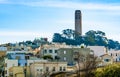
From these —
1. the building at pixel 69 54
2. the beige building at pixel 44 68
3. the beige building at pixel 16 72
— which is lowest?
the beige building at pixel 16 72

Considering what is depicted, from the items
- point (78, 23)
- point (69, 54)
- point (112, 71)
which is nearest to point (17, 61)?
point (69, 54)

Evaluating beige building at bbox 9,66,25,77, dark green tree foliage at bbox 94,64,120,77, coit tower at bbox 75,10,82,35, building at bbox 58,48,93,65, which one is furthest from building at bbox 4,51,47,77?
coit tower at bbox 75,10,82,35

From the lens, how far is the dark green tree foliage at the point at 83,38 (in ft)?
390

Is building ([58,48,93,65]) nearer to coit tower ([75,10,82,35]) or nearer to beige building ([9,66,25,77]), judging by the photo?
beige building ([9,66,25,77])

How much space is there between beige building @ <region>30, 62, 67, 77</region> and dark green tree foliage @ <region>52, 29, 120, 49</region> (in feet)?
159

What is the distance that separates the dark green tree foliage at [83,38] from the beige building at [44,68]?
48531mm

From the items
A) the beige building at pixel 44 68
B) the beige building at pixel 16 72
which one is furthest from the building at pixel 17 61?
the beige building at pixel 44 68

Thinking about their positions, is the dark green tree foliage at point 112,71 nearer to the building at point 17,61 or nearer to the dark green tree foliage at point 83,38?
the building at point 17,61

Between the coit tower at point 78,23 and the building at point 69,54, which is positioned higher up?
the coit tower at point 78,23

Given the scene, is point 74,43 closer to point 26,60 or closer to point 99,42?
point 99,42

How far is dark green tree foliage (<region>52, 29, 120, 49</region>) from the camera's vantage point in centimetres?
11881

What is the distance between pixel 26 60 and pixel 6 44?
99.5ft

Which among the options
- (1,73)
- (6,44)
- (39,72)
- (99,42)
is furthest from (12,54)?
(99,42)

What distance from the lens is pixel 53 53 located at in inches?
3238
